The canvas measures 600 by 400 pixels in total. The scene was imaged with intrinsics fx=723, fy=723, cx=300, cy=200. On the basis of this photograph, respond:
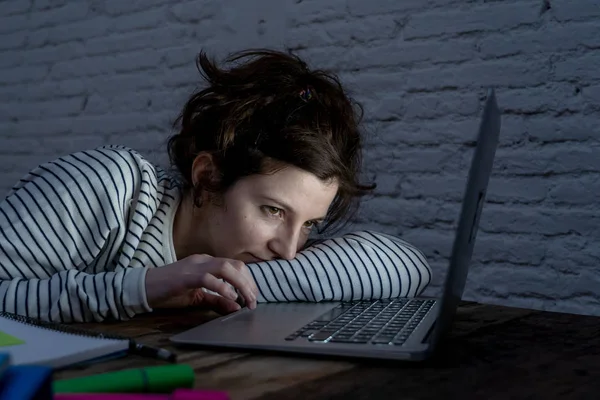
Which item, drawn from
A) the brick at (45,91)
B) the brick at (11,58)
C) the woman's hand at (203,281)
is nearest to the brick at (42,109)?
the brick at (45,91)

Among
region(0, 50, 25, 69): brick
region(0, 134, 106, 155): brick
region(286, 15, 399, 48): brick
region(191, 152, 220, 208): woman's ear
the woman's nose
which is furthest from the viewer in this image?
region(0, 50, 25, 69): brick

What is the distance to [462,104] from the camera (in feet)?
5.29

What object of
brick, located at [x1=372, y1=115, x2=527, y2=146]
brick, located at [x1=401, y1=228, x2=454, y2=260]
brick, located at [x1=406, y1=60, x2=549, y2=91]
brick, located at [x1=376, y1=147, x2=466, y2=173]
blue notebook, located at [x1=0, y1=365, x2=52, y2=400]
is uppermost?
brick, located at [x1=406, y1=60, x2=549, y2=91]

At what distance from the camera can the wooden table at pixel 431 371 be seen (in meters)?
0.51

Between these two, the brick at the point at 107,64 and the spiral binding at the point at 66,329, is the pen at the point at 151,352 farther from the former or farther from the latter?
the brick at the point at 107,64

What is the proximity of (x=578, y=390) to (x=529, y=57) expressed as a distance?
113 cm

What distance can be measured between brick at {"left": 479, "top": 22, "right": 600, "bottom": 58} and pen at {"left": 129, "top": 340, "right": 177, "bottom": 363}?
3.95 feet

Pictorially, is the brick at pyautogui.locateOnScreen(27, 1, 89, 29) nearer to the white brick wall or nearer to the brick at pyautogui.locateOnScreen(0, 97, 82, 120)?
the brick at pyautogui.locateOnScreen(0, 97, 82, 120)

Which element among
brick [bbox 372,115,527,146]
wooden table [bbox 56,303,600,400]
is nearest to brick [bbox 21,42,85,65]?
brick [bbox 372,115,527,146]

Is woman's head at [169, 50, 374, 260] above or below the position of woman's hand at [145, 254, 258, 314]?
above

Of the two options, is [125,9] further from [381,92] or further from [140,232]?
[140,232]

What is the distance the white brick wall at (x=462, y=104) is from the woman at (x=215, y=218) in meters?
0.35

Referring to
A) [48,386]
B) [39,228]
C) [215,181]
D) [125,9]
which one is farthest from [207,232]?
[125,9]

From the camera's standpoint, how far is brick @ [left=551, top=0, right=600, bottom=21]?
4.79 ft
